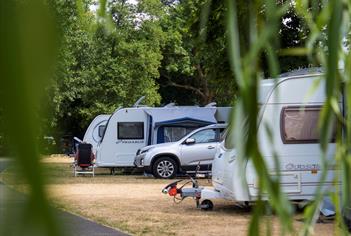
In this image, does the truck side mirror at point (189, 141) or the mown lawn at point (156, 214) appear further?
the truck side mirror at point (189, 141)

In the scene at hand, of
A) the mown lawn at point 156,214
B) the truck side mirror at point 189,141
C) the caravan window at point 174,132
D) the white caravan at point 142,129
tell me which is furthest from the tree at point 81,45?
the caravan window at point 174,132

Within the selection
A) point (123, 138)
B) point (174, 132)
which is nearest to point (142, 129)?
point (123, 138)

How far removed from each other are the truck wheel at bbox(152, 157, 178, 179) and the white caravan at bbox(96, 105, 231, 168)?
6.08 feet

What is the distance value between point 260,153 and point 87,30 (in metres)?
0.18

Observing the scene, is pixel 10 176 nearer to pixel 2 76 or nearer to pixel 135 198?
pixel 2 76

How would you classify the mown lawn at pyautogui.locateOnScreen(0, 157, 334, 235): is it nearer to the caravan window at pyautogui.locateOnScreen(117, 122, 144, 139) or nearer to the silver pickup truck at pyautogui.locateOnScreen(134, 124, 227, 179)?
the silver pickup truck at pyautogui.locateOnScreen(134, 124, 227, 179)

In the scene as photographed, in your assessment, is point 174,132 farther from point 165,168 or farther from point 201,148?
point 201,148

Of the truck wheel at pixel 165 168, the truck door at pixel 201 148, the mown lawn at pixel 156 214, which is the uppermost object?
the truck door at pixel 201 148

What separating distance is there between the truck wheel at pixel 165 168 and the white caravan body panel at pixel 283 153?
692 centimetres

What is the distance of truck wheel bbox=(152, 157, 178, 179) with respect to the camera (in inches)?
A: 711

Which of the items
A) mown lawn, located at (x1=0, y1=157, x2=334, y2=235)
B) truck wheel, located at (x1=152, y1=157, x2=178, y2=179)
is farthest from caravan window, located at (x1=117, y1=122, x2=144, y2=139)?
mown lawn, located at (x1=0, y1=157, x2=334, y2=235)

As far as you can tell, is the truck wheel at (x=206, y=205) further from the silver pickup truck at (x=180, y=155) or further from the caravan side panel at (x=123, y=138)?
the caravan side panel at (x=123, y=138)

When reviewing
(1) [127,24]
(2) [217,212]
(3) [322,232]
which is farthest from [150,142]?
(1) [127,24]

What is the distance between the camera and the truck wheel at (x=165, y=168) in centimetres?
1806
